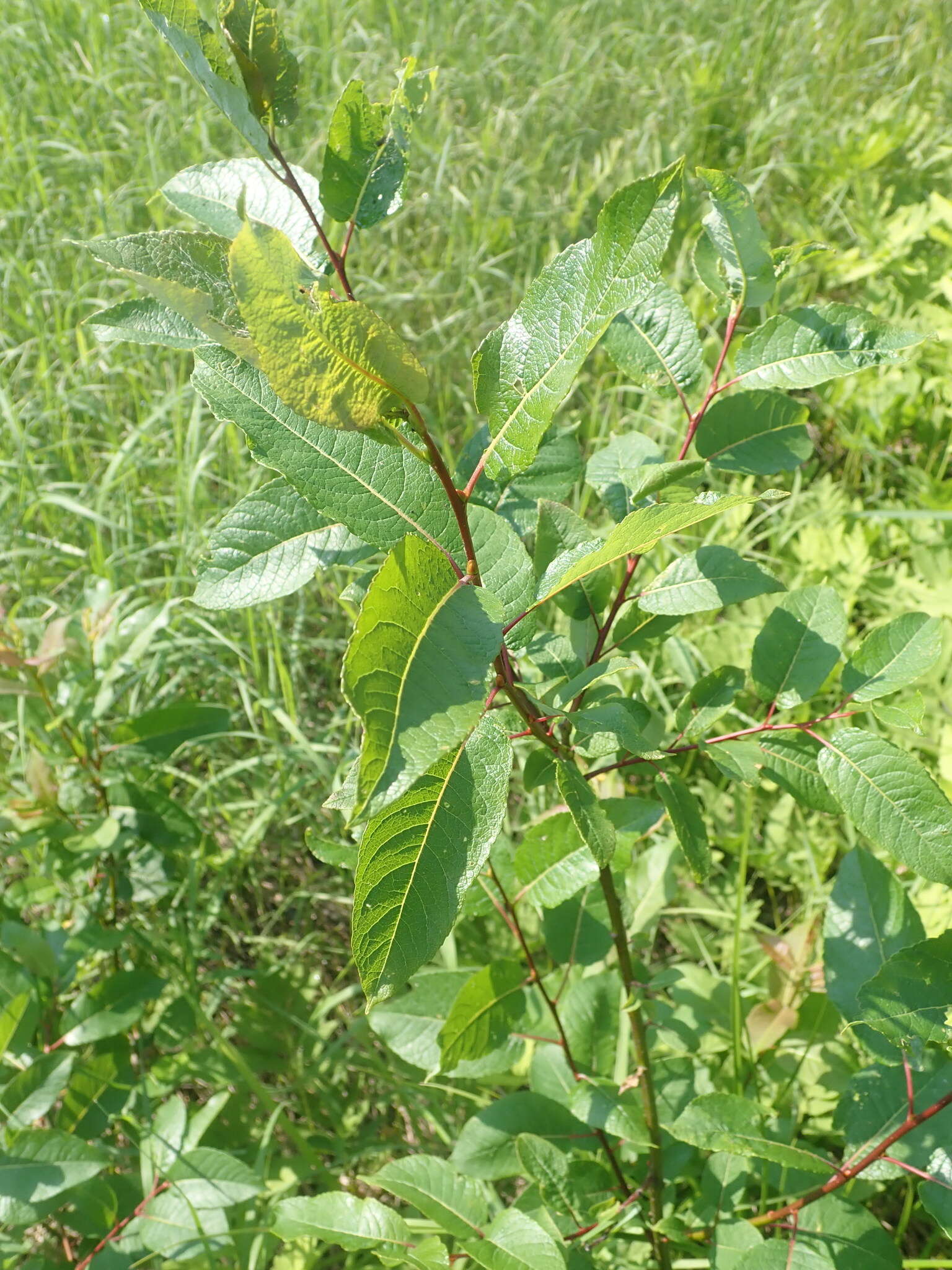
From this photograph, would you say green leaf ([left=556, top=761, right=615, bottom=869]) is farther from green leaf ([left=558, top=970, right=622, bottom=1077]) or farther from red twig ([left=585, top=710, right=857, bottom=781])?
green leaf ([left=558, top=970, right=622, bottom=1077])

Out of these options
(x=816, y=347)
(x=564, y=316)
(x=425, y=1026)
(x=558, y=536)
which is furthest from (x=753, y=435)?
(x=425, y=1026)

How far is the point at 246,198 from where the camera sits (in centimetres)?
85

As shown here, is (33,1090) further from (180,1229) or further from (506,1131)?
(506,1131)

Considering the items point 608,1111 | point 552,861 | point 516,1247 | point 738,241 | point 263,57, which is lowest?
point 608,1111

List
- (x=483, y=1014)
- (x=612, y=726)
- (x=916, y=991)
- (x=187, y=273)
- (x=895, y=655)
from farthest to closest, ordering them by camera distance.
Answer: (x=483, y=1014) → (x=895, y=655) → (x=916, y=991) → (x=612, y=726) → (x=187, y=273)

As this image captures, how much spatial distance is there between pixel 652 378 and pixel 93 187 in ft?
9.81

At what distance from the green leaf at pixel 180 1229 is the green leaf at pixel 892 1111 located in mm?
799

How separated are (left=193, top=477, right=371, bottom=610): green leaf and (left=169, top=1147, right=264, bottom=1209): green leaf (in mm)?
867

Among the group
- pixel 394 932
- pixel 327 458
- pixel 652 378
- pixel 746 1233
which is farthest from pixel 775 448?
pixel 746 1233

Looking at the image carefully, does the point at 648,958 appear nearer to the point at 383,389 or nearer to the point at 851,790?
the point at 851,790

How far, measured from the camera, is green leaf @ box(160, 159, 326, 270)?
2.81 feet

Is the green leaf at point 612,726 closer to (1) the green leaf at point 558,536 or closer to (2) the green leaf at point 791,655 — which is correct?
(1) the green leaf at point 558,536

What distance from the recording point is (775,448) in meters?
0.95

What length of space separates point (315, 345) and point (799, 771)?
0.62 metres
